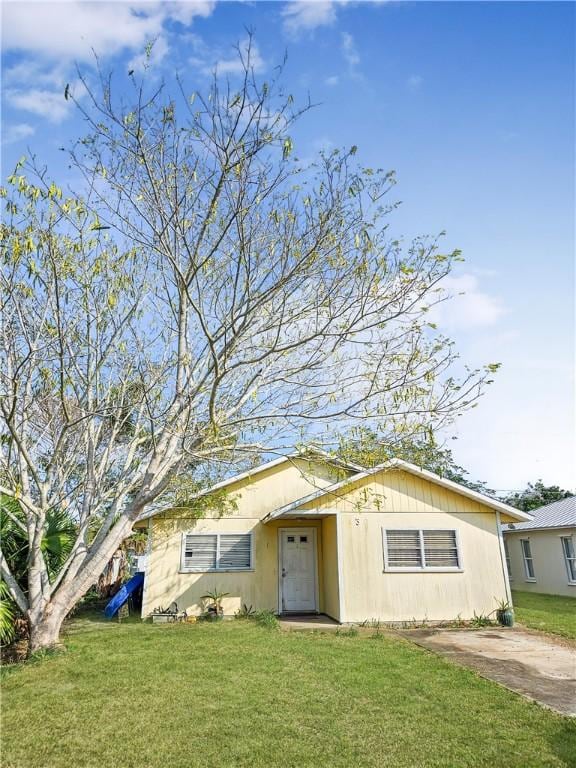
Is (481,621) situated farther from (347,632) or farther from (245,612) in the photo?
(245,612)

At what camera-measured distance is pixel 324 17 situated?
7.20 m

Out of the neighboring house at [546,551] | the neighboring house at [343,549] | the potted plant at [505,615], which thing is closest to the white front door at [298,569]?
the neighboring house at [343,549]

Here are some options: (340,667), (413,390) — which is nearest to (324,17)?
(413,390)

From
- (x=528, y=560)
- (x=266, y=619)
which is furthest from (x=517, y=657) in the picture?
(x=528, y=560)

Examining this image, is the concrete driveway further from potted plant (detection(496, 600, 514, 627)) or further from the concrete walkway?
the concrete walkway

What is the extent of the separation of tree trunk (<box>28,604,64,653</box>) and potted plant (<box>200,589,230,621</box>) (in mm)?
5209

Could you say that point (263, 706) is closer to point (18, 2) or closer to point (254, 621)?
point (254, 621)

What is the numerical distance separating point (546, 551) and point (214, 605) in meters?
14.5

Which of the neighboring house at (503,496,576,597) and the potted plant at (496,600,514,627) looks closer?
the potted plant at (496,600,514,627)

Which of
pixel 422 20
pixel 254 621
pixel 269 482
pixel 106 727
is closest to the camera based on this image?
pixel 106 727

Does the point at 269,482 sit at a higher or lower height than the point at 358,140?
lower

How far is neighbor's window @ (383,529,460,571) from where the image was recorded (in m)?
13.3

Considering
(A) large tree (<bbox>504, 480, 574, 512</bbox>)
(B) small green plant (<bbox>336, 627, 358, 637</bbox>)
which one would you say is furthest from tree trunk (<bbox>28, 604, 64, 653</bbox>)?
(A) large tree (<bbox>504, 480, 574, 512</bbox>)

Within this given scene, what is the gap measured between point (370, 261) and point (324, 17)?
11.9 feet
